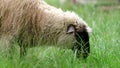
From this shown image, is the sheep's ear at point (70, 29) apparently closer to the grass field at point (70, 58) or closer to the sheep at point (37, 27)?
the sheep at point (37, 27)

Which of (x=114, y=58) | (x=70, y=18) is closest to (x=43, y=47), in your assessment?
(x=70, y=18)

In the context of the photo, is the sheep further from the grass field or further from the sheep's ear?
the grass field

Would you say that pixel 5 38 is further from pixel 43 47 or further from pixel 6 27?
pixel 43 47

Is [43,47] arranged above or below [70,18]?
below

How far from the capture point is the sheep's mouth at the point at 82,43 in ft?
22.3

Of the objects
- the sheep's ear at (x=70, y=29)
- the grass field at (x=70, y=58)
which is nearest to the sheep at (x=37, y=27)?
the sheep's ear at (x=70, y=29)

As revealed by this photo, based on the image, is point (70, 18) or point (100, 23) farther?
point (100, 23)

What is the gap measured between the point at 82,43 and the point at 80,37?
10 centimetres

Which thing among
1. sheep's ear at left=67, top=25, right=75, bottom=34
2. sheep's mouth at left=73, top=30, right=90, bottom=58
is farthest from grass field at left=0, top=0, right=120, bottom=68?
sheep's ear at left=67, top=25, right=75, bottom=34

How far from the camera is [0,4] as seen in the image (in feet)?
22.7

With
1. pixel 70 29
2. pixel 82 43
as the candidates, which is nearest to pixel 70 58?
pixel 82 43

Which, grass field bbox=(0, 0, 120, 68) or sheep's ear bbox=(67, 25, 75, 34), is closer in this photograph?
grass field bbox=(0, 0, 120, 68)

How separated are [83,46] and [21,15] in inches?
41.6

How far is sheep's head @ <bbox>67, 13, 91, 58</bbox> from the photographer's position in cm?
680
